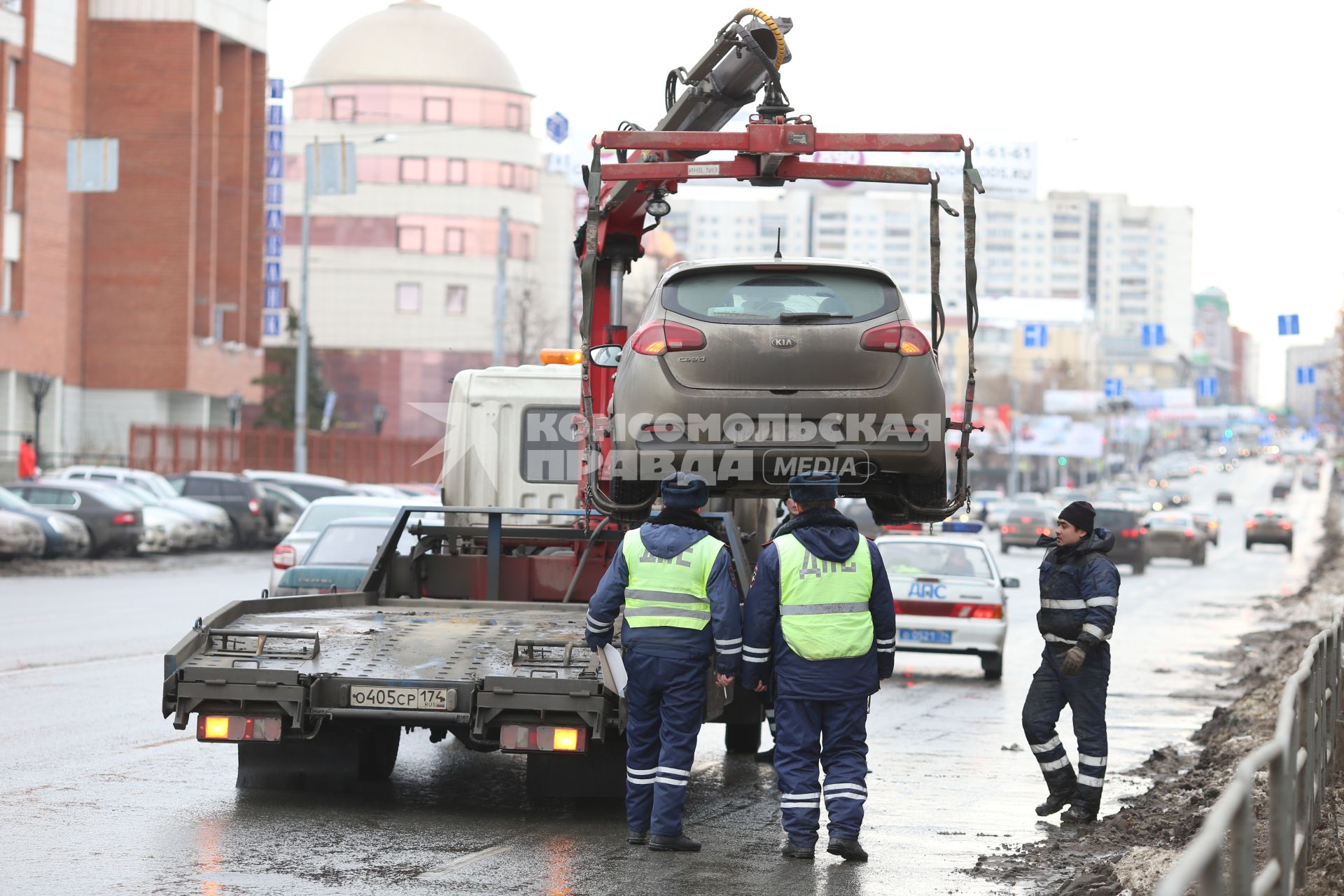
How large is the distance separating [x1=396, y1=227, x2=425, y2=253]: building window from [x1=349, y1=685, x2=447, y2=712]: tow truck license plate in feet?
275

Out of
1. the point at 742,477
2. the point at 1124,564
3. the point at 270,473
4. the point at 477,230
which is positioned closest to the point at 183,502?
the point at 270,473

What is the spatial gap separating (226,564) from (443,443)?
22.1m

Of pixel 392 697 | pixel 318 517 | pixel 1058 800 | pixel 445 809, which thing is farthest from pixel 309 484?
pixel 392 697

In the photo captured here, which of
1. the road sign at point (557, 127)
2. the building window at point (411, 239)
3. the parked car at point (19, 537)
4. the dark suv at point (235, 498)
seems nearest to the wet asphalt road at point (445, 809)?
the parked car at point (19, 537)

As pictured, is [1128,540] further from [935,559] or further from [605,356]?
[605,356]

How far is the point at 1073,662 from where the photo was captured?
10148 mm

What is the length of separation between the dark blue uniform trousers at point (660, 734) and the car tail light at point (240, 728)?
165 cm

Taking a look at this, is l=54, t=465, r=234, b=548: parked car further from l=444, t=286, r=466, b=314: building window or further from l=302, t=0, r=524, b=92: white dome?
l=302, t=0, r=524, b=92: white dome

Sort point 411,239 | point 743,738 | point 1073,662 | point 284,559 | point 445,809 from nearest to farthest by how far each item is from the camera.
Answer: point 445,809, point 1073,662, point 743,738, point 284,559, point 411,239

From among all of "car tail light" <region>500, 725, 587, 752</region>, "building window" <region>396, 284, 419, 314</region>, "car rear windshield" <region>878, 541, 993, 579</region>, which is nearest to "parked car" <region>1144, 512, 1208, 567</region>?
"car rear windshield" <region>878, 541, 993, 579</region>

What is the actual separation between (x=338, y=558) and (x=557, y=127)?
46.6 metres

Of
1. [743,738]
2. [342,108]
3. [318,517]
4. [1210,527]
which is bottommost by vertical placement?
[1210,527]

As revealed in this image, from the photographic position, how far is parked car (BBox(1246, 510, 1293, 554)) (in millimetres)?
62094

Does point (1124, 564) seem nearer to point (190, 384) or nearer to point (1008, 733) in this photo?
point (190, 384)
